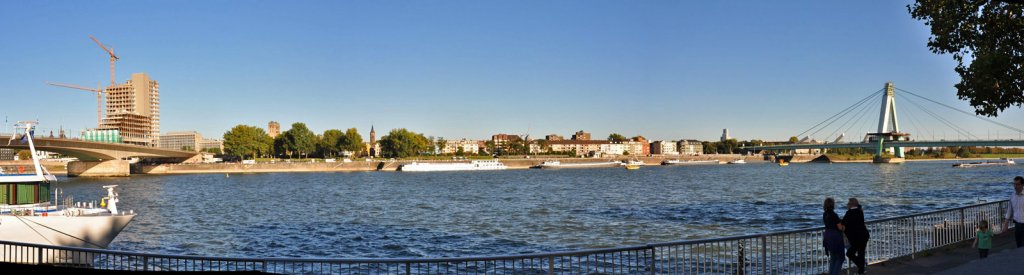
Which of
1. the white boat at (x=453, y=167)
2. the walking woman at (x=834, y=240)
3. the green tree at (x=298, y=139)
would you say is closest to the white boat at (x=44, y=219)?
the walking woman at (x=834, y=240)

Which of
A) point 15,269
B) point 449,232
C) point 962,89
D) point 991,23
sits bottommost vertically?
point 449,232

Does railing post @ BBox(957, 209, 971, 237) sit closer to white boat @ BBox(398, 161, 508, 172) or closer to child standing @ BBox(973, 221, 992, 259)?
child standing @ BBox(973, 221, 992, 259)

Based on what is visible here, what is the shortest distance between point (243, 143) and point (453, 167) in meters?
56.2

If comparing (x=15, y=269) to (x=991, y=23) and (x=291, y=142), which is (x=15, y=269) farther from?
(x=291, y=142)

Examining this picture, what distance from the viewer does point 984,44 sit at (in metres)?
21.2

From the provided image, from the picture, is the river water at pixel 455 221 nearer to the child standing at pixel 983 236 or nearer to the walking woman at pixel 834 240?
the walking woman at pixel 834 240

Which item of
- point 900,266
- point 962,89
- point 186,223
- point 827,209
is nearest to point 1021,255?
point 900,266

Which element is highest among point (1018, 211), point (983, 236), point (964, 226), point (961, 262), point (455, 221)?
point (1018, 211)

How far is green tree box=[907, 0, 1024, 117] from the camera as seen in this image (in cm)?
1984

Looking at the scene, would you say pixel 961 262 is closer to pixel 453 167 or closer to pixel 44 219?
pixel 44 219

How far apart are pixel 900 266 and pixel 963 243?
358cm

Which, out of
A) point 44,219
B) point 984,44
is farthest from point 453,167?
point 984,44

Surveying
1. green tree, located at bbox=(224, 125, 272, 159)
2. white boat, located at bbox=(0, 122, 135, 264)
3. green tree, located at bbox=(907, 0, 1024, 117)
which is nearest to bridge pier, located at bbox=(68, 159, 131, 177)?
green tree, located at bbox=(224, 125, 272, 159)

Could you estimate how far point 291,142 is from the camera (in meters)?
198
